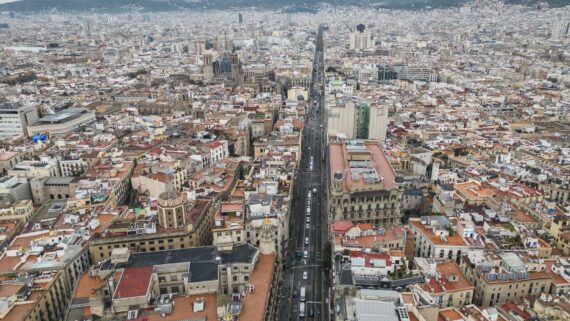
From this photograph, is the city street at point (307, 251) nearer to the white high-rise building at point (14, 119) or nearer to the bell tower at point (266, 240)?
the bell tower at point (266, 240)

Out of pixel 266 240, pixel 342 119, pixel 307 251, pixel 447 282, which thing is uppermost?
pixel 342 119

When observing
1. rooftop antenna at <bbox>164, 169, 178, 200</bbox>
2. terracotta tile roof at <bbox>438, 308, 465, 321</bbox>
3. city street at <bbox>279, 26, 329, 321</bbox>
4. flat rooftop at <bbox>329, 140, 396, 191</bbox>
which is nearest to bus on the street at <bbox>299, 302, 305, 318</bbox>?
city street at <bbox>279, 26, 329, 321</bbox>

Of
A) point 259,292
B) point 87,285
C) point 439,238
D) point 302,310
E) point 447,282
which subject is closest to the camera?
point 259,292

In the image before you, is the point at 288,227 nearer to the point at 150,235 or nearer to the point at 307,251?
the point at 307,251

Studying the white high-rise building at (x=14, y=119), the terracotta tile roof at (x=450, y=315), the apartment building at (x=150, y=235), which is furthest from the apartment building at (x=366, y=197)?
the white high-rise building at (x=14, y=119)

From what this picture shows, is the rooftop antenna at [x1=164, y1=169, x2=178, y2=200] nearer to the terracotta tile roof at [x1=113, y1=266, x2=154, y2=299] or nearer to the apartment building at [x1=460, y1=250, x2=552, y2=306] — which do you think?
the terracotta tile roof at [x1=113, y1=266, x2=154, y2=299]

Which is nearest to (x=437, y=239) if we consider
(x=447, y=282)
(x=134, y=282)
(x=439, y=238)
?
(x=439, y=238)

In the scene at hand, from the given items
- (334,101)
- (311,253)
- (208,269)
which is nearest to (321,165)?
(334,101)
